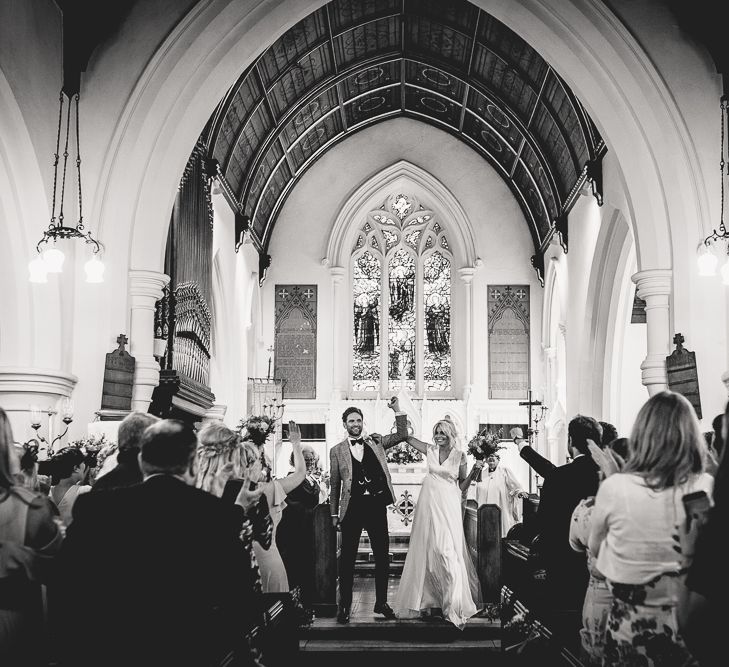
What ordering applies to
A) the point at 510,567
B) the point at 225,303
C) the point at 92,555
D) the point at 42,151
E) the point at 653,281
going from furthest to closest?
the point at 225,303
the point at 653,281
the point at 42,151
the point at 510,567
the point at 92,555

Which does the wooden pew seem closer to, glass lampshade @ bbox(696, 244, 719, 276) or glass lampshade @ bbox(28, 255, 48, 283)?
glass lampshade @ bbox(696, 244, 719, 276)

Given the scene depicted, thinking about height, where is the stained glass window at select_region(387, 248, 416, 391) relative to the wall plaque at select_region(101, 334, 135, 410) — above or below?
above

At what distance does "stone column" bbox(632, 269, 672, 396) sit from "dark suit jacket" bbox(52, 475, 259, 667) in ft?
18.2

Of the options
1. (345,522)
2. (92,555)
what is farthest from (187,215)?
(92,555)

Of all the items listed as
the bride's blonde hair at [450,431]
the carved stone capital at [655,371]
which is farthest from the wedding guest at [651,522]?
the carved stone capital at [655,371]

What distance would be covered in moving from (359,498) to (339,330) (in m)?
10.7

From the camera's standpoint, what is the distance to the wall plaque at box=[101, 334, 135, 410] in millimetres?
7367

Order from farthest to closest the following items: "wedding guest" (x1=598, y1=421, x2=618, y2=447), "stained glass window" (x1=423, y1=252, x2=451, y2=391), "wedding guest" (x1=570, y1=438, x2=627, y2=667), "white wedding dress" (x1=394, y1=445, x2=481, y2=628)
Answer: "stained glass window" (x1=423, y1=252, x2=451, y2=391)
"white wedding dress" (x1=394, y1=445, x2=481, y2=628)
"wedding guest" (x1=598, y1=421, x2=618, y2=447)
"wedding guest" (x1=570, y1=438, x2=627, y2=667)

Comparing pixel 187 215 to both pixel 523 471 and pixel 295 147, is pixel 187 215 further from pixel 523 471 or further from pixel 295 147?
pixel 523 471

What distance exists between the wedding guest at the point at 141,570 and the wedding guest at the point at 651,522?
3.92 feet

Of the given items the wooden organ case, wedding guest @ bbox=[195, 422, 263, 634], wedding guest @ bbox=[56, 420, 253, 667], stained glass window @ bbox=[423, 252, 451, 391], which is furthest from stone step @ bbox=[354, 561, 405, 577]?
stained glass window @ bbox=[423, 252, 451, 391]

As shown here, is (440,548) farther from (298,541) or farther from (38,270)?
(38,270)

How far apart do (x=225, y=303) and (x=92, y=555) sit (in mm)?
11479

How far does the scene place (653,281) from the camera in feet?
25.6
